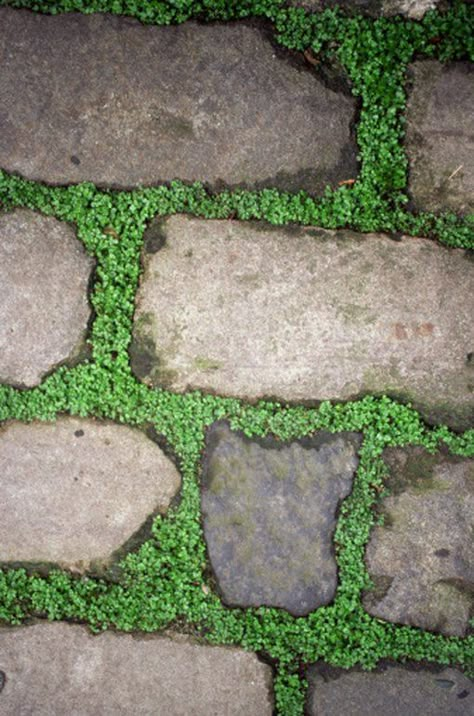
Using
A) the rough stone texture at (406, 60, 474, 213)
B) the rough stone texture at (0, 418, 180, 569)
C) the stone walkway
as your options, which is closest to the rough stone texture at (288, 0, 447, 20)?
the stone walkway

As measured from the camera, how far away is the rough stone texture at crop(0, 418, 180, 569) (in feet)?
8.41

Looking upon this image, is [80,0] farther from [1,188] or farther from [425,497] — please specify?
[425,497]

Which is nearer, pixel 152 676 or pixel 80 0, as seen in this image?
pixel 80 0

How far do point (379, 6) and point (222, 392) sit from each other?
150cm

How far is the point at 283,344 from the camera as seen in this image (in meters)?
2.53

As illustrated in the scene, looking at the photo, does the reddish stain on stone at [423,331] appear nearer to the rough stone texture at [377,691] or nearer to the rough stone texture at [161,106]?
the rough stone texture at [161,106]

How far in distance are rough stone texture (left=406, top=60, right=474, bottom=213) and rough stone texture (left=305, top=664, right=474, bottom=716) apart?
5.79 feet

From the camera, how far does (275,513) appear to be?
2.57 meters

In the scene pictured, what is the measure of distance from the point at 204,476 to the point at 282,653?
0.73 metres

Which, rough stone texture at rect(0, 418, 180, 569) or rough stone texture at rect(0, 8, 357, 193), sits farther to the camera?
rough stone texture at rect(0, 418, 180, 569)

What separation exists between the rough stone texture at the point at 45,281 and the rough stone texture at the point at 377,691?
1.57m

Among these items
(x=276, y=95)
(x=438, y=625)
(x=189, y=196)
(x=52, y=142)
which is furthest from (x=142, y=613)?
(x=276, y=95)

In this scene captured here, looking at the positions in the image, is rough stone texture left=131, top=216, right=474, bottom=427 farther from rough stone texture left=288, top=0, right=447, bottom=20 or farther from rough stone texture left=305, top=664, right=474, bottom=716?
rough stone texture left=305, top=664, right=474, bottom=716

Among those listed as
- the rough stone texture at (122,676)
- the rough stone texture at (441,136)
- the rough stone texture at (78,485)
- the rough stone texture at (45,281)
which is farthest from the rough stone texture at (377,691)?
the rough stone texture at (441,136)
